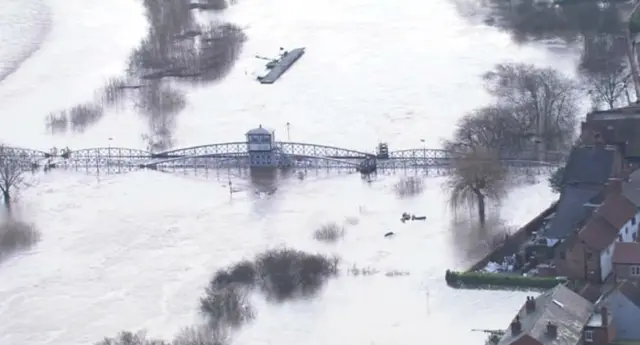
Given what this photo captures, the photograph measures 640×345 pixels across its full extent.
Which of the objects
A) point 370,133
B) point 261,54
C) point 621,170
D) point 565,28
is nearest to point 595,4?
point 565,28

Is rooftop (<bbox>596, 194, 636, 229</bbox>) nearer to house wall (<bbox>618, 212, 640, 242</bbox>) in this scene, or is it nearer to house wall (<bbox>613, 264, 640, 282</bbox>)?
house wall (<bbox>618, 212, 640, 242</bbox>)

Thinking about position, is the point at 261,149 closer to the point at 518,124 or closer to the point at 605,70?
the point at 518,124

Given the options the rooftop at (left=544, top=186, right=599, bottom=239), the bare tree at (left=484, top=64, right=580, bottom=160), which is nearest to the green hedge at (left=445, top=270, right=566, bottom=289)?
the rooftop at (left=544, top=186, right=599, bottom=239)

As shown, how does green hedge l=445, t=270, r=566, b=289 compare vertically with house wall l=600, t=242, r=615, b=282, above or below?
below

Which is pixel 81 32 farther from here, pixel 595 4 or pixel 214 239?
pixel 214 239

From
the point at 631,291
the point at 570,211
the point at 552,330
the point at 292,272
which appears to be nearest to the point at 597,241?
the point at 570,211
